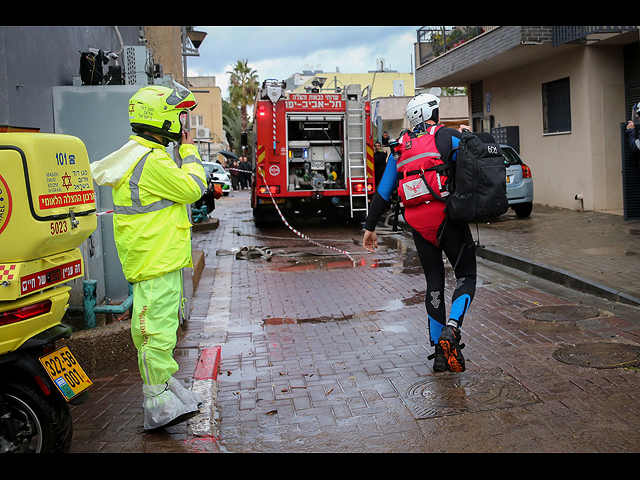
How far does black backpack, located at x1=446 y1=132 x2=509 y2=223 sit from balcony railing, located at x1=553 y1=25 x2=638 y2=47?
9.70m

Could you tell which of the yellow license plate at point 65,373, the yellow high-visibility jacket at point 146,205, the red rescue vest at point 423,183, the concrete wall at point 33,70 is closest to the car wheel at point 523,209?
the concrete wall at point 33,70

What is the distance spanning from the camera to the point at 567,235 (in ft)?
36.2

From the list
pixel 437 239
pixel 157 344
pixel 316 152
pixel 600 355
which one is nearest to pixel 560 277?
pixel 600 355

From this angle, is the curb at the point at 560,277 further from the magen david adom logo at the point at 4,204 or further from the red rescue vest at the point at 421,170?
the magen david adom logo at the point at 4,204

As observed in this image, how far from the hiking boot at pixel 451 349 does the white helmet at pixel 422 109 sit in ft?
5.42

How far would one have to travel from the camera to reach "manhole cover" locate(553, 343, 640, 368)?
4.76 m

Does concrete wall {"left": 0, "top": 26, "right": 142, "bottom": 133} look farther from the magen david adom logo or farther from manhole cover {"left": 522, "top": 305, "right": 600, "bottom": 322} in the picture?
manhole cover {"left": 522, "top": 305, "right": 600, "bottom": 322}

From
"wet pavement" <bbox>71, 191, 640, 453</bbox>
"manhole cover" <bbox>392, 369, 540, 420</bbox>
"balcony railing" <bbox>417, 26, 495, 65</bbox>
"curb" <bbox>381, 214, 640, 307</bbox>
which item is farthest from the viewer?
"balcony railing" <bbox>417, 26, 495, 65</bbox>

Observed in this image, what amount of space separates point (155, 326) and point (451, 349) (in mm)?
2171

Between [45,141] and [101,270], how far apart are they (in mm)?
3052

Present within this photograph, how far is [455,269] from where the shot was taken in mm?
4953

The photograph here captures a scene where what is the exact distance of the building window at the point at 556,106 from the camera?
1566 centimetres

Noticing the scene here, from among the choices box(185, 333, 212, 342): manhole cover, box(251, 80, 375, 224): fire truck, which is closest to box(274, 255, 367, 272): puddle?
box(185, 333, 212, 342): manhole cover
